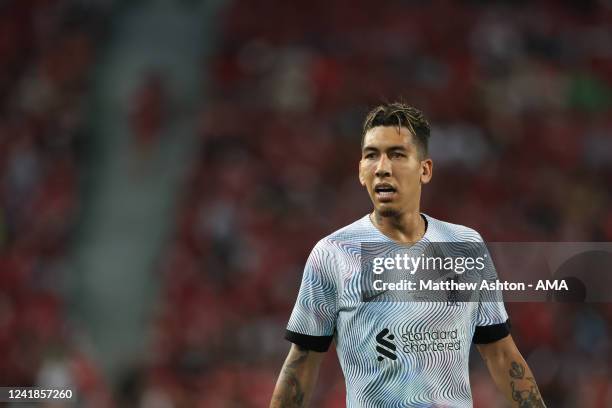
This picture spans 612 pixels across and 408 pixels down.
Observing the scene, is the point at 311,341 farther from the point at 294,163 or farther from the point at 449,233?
the point at 294,163

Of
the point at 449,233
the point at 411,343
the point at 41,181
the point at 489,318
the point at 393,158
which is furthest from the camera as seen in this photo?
the point at 41,181

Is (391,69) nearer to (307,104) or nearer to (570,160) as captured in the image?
(307,104)

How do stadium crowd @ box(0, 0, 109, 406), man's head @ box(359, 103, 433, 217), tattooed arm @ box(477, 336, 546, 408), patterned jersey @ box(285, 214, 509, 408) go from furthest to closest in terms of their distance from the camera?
stadium crowd @ box(0, 0, 109, 406)
tattooed arm @ box(477, 336, 546, 408)
man's head @ box(359, 103, 433, 217)
patterned jersey @ box(285, 214, 509, 408)

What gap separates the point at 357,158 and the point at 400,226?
7035 mm

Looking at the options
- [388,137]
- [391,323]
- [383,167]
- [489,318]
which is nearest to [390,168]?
[383,167]

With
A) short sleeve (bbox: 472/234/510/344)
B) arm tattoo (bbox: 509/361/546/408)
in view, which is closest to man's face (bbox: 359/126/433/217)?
short sleeve (bbox: 472/234/510/344)

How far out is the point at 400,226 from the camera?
4227 mm

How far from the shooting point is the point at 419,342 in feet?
13.1

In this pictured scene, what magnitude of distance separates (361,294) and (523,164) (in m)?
7.39

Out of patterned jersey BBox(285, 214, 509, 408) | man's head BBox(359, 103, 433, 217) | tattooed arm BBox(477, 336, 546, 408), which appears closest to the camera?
patterned jersey BBox(285, 214, 509, 408)

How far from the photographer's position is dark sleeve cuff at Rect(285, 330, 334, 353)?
4.12 m

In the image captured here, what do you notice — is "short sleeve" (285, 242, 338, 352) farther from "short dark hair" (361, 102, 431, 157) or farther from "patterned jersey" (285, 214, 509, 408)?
"short dark hair" (361, 102, 431, 157)

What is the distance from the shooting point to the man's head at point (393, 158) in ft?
13.4

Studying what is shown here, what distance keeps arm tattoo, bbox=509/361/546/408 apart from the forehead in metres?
1.03
